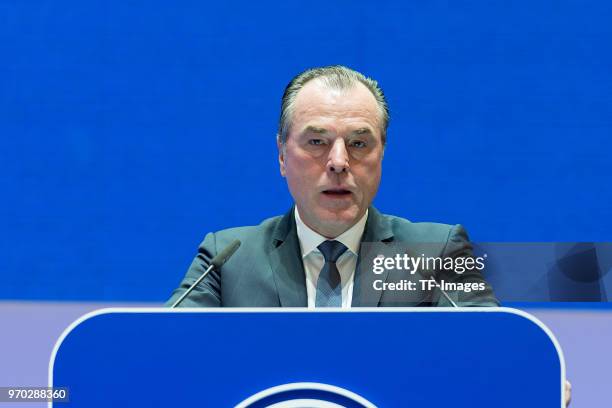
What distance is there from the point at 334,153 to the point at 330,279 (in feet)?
0.69

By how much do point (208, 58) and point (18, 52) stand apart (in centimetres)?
80

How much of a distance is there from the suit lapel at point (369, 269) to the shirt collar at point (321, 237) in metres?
0.01

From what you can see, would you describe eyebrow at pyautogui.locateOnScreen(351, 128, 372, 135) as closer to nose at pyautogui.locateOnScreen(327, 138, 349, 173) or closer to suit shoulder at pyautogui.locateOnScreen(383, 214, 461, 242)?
nose at pyautogui.locateOnScreen(327, 138, 349, 173)

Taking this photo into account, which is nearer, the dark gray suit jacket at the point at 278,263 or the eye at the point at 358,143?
the dark gray suit jacket at the point at 278,263

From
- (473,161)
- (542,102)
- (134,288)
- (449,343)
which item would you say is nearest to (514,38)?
(542,102)

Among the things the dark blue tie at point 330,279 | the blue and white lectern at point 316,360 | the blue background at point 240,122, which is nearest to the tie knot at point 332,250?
the dark blue tie at point 330,279

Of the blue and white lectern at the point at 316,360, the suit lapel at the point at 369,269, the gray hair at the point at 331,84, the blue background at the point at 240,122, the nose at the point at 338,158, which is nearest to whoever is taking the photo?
the blue and white lectern at the point at 316,360

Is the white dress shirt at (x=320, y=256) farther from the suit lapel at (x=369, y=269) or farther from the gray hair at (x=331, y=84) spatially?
the gray hair at (x=331, y=84)

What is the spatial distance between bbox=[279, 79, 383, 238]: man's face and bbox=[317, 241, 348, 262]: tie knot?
29 mm

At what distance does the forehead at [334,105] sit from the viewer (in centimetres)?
150

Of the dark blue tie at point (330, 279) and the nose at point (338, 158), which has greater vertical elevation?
the nose at point (338, 158)

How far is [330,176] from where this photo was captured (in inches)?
58.5

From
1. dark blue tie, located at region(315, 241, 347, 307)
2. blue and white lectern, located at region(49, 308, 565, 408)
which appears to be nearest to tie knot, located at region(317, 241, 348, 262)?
dark blue tie, located at region(315, 241, 347, 307)

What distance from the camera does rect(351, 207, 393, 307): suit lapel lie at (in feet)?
4.29
